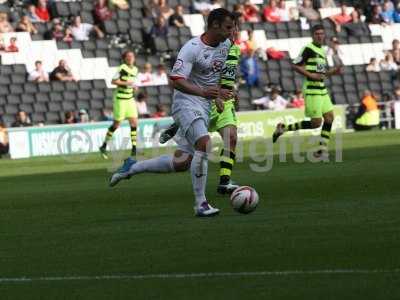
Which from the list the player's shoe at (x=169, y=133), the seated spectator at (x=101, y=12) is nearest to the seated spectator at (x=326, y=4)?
the seated spectator at (x=101, y=12)

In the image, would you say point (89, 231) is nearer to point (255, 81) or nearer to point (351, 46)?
point (255, 81)

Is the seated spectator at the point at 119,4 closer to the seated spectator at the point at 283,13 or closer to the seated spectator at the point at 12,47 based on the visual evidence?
the seated spectator at the point at 12,47

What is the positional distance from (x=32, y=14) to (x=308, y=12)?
10336 millimetres

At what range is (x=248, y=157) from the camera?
25281mm

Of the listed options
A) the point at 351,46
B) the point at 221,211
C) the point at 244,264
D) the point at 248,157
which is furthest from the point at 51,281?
the point at 351,46

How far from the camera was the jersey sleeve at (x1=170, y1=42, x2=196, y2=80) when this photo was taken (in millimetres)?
12961

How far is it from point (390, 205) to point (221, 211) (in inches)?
69.5

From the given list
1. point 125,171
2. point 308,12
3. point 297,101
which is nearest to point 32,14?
point 297,101

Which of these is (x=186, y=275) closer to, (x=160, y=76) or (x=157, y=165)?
(x=157, y=165)

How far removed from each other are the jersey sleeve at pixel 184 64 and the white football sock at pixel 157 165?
3.88 ft

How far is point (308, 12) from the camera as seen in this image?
4009cm

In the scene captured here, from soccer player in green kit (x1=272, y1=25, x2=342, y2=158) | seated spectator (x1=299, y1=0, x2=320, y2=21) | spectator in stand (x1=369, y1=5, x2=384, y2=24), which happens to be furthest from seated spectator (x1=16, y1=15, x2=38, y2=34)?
spectator in stand (x1=369, y1=5, x2=384, y2=24)

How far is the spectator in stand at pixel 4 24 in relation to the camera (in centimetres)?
3173

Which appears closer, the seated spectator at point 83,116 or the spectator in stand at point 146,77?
the seated spectator at point 83,116
